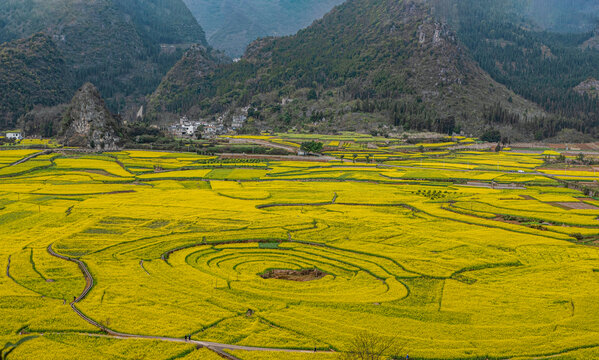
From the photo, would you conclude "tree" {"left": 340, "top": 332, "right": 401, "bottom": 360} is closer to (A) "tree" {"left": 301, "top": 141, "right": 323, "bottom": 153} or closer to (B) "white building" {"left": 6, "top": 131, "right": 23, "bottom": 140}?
(A) "tree" {"left": 301, "top": 141, "right": 323, "bottom": 153}

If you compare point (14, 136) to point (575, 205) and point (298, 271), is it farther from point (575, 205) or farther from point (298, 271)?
point (575, 205)

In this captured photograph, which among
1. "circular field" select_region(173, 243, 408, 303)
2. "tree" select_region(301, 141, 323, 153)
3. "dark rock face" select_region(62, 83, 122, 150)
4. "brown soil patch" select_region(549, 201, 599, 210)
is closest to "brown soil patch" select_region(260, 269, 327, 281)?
"circular field" select_region(173, 243, 408, 303)

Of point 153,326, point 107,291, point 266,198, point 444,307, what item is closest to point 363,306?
point 444,307

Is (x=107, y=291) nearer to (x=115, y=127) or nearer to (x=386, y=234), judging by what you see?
(x=386, y=234)

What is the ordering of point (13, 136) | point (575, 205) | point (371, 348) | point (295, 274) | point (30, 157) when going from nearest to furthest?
1. point (371, 348)
2. point (295, 274)
3. point (575, 205)
4. point (30, 157)
5. point (13, 136)

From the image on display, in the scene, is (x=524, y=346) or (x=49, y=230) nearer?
(x=524, y=346)

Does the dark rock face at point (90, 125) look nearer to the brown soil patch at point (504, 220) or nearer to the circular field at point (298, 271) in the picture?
the circular field at point (298, 271)

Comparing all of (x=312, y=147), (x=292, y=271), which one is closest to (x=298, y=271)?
(x=292, y=271)
